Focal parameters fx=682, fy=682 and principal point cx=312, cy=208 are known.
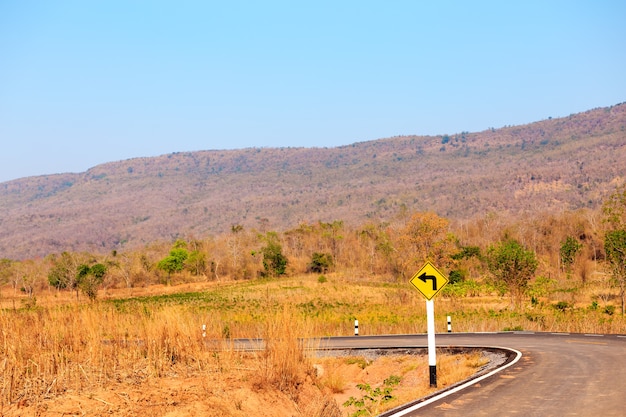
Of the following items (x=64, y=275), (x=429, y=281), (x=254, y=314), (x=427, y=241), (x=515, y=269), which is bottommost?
(x=254, y=314)

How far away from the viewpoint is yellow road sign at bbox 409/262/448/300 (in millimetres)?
15078

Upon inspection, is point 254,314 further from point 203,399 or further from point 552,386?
point 203,399

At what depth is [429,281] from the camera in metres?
15.2

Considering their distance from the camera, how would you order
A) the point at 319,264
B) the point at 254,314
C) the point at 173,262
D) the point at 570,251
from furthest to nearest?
the point at 173,262
the point at 319,264
the point at 570,251
the point at 254,314

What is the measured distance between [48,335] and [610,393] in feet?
38.2

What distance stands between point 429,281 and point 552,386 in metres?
3.32

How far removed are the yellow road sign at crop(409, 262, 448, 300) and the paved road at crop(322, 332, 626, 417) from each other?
2146 millimetres

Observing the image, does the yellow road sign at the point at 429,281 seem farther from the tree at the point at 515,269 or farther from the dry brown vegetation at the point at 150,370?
the tree at the point at 515,269

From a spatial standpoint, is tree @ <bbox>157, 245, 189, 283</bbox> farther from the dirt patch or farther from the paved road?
the dirt patch

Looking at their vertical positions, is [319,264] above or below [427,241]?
below

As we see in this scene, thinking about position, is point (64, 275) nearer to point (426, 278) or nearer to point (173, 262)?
point (173, 262)

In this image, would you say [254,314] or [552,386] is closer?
[552,386]

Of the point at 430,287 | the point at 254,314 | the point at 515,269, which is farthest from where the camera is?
the point at 515,269

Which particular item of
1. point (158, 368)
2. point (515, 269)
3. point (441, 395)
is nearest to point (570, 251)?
point (515, 269)
